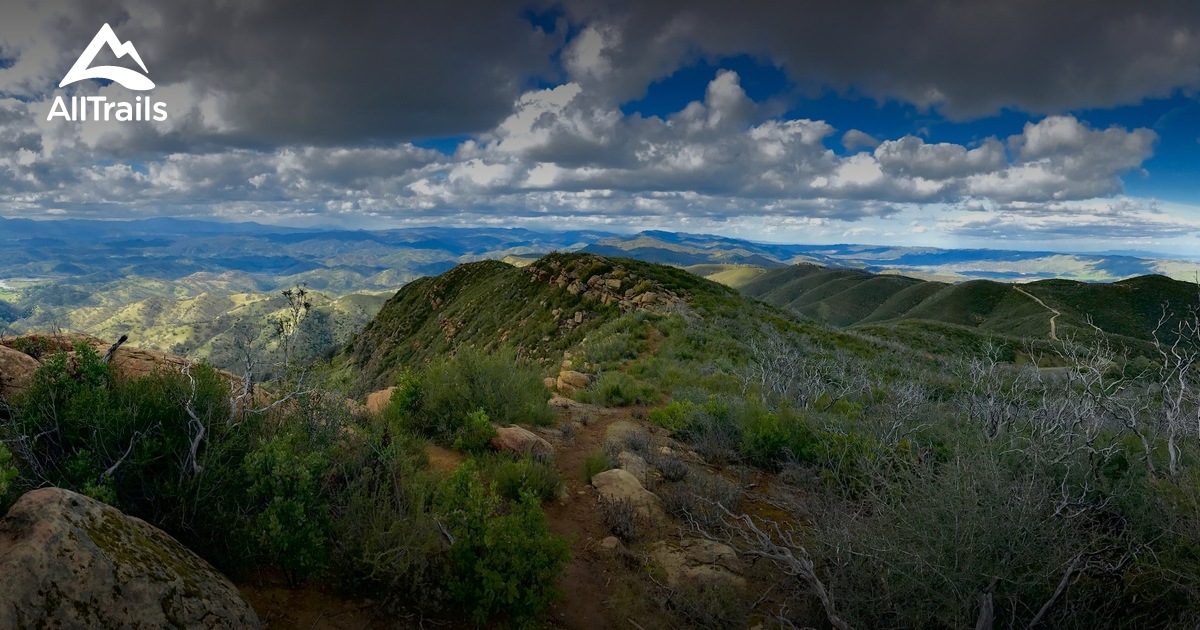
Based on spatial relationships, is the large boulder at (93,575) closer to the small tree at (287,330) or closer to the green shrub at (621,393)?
the small tree at (287,330)

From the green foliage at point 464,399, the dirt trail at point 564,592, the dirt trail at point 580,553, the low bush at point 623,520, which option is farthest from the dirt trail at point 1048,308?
the dirt trail at point 564,592

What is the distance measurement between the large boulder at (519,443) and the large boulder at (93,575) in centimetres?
358

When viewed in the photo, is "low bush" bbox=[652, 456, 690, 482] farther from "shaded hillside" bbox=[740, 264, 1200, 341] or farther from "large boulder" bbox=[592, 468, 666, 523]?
"shaded hillside" bbox=[740, 264, 1200, 341]

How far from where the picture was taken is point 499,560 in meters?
Result: 3.79

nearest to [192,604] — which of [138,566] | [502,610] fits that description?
[138,566]

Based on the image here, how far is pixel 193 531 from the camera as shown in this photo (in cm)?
358

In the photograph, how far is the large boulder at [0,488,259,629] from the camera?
95.6 inches

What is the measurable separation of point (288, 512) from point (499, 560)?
1.53m

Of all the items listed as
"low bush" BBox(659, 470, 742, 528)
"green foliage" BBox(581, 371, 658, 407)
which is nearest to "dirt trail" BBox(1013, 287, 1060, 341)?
"green foliage" BBox(581, 371, 658, 407)

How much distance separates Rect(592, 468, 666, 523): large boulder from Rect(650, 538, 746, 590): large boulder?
0.51 meters

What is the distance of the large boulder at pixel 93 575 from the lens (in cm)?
243

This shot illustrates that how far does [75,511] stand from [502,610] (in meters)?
2.65

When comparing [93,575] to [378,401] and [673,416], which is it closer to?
[378,401]

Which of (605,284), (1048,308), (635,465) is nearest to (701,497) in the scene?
(635,465)
